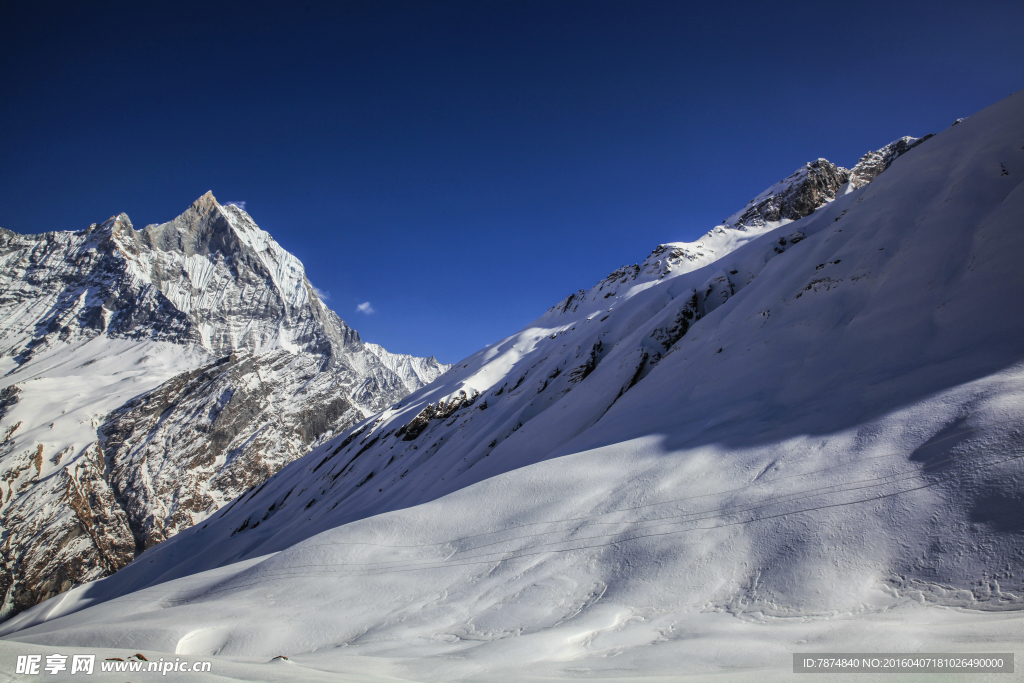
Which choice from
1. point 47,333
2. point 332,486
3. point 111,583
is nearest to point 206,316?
point 47,333

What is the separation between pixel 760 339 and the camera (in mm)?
20016

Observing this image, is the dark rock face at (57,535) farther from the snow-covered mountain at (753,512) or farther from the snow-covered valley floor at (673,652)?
the snow-covered valley floor at (673,652)

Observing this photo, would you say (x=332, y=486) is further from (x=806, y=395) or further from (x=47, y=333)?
(x=47, y=333)

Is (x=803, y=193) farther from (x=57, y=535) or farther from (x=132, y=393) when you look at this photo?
(x=132, y=393)

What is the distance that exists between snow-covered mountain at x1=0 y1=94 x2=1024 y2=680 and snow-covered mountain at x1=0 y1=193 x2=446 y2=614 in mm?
117194

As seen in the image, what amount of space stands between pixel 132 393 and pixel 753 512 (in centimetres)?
18024

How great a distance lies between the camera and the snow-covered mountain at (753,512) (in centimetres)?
773

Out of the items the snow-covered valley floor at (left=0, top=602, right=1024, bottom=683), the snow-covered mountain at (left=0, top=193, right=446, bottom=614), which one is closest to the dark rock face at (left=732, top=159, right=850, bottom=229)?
the snow-covered valley floor at (left=0, top=602, right=1024, bottom=683)

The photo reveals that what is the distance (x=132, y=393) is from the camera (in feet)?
461

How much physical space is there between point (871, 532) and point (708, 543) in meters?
3.08

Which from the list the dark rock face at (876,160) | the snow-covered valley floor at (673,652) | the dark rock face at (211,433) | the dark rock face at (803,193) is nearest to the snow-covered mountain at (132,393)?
the dark rock face at (211,433)

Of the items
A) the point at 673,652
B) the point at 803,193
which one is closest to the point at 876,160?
the point at 803,193

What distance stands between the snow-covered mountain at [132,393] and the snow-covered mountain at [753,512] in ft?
384

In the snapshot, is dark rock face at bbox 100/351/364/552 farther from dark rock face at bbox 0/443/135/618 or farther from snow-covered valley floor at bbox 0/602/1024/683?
snow-covered valley floor at bbox 0/602/1024/683
